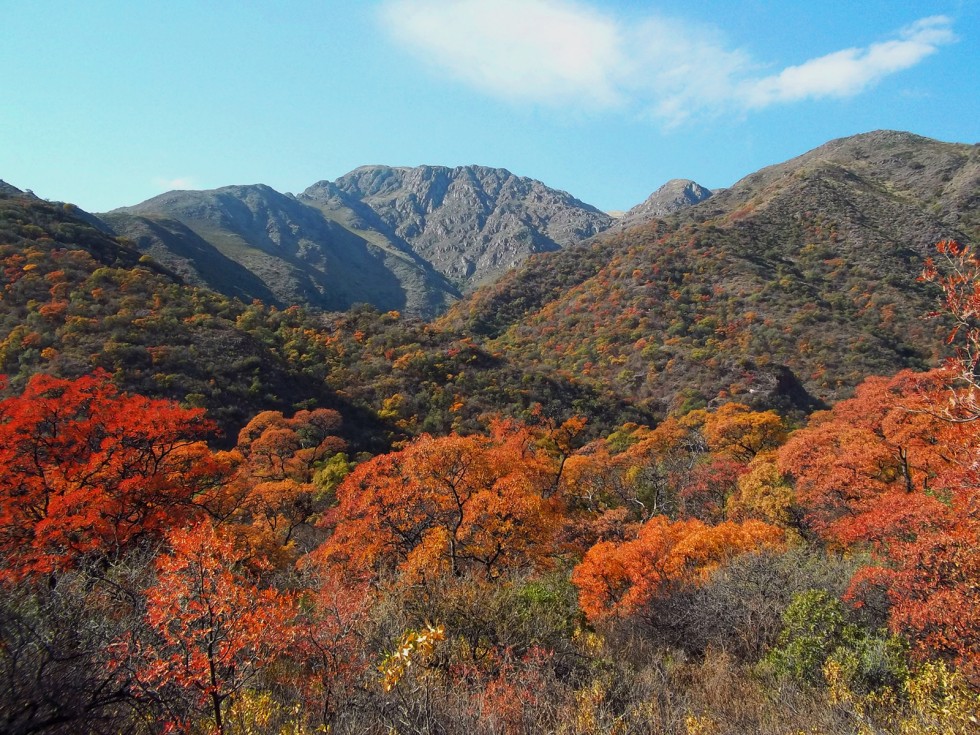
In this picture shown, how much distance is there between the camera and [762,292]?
7331 cm

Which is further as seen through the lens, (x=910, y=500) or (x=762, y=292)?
(x=762, y=292)

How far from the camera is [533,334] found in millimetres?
83688

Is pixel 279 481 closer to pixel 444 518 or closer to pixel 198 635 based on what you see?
pixel 444 518

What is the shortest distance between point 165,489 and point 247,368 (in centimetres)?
2928

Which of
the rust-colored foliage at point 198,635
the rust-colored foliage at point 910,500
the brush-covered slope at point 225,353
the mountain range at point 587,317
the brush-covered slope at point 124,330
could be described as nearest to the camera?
the rust-colored foliage at point 198,635

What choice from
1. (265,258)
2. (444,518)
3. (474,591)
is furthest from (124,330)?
(265,258)

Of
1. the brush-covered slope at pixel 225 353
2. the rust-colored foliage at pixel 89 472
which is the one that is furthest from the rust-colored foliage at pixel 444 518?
the brush-covered slope at pixel 225 353

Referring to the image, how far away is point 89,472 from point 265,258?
140 metres

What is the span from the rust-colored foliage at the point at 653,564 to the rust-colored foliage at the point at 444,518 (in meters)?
2.74

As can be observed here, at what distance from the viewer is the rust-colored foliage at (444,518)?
19781 mm

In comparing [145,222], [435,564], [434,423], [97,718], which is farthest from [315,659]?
[145,222]

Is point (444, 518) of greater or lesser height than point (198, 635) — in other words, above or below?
below

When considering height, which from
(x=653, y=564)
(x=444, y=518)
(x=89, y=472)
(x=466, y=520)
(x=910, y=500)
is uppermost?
(x=910, y=500)

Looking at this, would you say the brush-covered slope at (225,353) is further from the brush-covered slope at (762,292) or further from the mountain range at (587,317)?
the brush-covered slope at (762,292)
